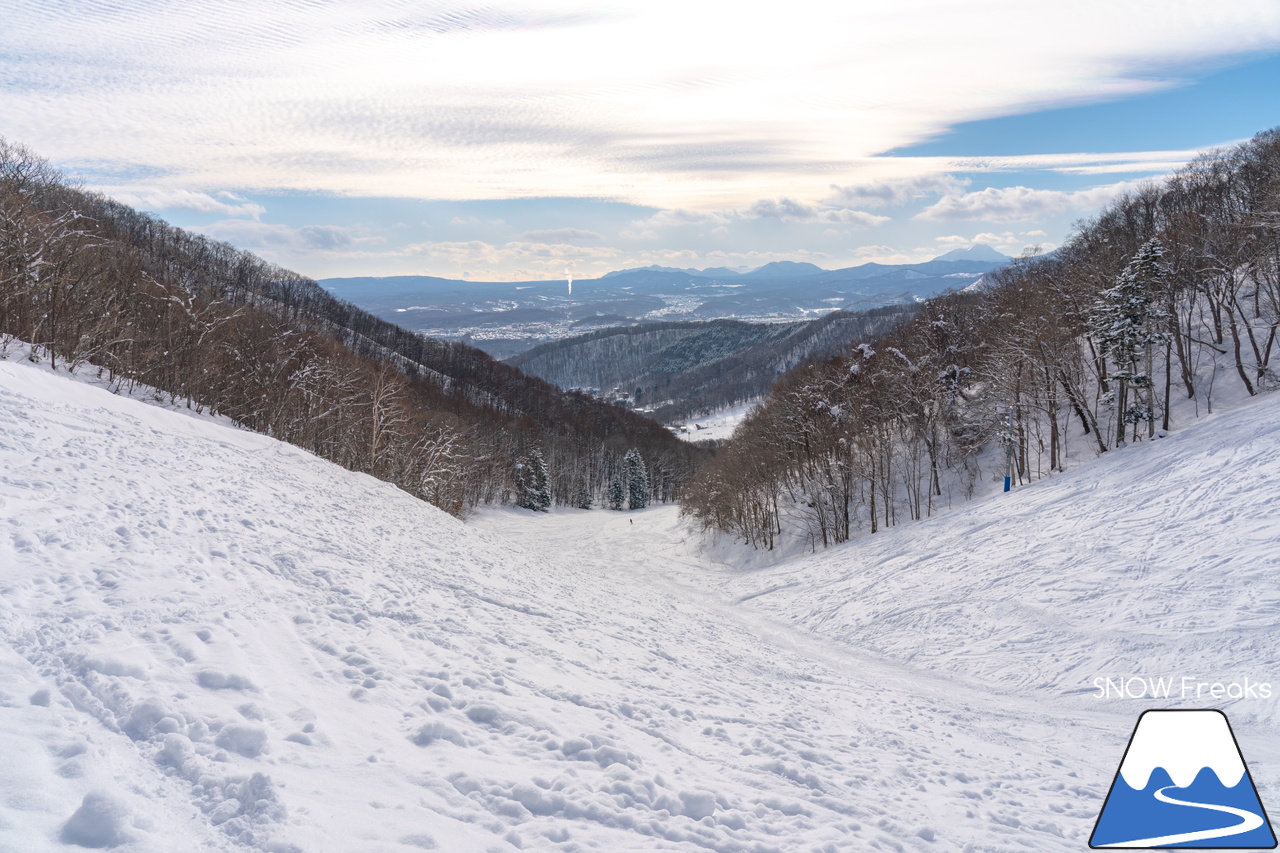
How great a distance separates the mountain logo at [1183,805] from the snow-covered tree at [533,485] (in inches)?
2823

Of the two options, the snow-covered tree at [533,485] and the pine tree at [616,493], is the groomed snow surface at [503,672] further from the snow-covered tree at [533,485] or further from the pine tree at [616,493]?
the pine tree at [616,493]

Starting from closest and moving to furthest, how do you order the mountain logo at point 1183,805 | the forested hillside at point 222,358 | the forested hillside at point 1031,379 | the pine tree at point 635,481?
the mountain logo at point 1183,805, the forested hillside at point 222,358, the forested hillside at point 1031,379, the pine tree at point 635,481

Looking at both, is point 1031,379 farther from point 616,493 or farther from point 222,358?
point 616,493

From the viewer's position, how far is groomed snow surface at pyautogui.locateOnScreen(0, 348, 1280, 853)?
193 inches

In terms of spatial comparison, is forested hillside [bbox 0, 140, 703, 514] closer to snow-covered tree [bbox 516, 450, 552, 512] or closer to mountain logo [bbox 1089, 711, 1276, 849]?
snow-covered tree [bbox 516, 450, 552, 512]

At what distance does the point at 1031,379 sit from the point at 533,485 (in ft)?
189

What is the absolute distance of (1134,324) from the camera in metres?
26.7

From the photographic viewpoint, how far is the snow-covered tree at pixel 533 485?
76.8 meters

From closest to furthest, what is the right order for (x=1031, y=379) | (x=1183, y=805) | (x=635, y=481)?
(x=1183, y=805) → (x=1031, y=379) → (x=635, y=481)

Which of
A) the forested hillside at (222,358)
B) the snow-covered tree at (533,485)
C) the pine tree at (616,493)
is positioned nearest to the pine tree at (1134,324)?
the forested hillside at (222,358)

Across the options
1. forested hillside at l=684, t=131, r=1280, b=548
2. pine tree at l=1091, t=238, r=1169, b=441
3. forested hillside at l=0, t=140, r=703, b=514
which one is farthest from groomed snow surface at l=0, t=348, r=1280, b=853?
forested hillside at l=684, t=131, r=1280, b=548

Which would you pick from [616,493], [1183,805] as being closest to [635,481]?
[616,493]

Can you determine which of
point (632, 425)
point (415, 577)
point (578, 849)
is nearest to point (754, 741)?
point (578, 849)

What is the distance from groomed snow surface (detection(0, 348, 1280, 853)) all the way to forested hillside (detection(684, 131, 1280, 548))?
1090 centimetres
